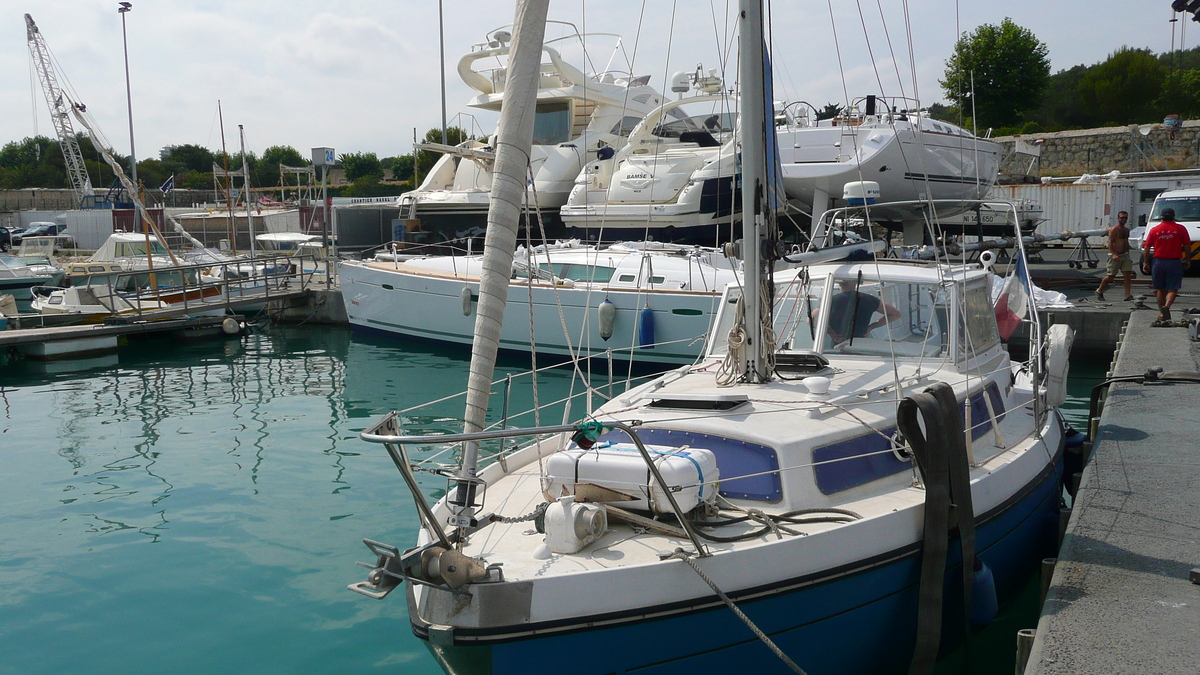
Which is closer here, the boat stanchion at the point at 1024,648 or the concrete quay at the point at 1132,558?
the concrete quay at the point at 1132,558

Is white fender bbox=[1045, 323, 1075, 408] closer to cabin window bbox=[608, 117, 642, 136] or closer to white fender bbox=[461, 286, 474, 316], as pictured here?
white fender bbox=[461, 286, 474, 316]

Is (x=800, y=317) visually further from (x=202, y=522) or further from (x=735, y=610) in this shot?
(x=202, y=522)

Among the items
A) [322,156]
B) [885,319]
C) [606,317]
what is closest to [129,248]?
[322,156]

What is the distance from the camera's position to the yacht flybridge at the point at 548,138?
71.4ft

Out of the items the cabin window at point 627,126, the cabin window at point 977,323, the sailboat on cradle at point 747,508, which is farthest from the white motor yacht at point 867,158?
the sailboat on cradle at point 747,508

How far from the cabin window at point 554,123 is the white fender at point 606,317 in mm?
9306

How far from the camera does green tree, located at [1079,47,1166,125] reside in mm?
47812

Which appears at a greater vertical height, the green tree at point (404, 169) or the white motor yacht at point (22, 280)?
the green tree at point (404, 169)

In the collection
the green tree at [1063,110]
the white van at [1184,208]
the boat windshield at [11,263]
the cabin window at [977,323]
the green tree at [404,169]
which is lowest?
the cabin window at [977,323]

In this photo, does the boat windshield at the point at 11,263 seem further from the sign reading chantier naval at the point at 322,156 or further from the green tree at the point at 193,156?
the green tree at the point at 193,156

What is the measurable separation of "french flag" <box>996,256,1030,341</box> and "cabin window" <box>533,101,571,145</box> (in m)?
15.7

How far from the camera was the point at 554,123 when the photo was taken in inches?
894

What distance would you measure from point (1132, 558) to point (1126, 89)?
52.9m

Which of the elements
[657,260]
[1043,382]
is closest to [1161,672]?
[1043,382]
